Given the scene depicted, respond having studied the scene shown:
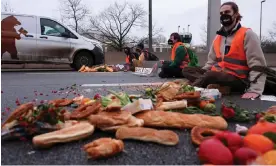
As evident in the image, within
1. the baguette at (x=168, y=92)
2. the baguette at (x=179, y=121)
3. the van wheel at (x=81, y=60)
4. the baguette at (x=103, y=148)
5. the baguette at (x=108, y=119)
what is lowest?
the baguette at (x=103, y=148)

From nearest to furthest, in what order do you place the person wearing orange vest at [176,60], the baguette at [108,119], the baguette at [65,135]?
the baguette at [65,135] < the baguette at [108,119] < the person wearing orange vest at [176,60]

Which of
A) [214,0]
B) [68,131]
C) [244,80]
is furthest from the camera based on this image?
[214,0]

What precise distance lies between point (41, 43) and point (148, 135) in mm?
8372

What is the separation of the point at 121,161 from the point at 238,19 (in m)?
2.83

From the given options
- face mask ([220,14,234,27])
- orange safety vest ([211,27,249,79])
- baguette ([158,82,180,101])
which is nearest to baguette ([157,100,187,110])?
baguette ([158,82,180,101])

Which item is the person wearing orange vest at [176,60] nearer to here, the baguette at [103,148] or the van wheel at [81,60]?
the van wheel at [81,60]

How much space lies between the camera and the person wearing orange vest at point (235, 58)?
3.48 meters

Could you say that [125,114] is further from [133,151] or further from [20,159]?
[20,159]

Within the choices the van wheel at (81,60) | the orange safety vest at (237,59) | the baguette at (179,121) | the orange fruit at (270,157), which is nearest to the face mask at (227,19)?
the orange safety vest at (237,59)

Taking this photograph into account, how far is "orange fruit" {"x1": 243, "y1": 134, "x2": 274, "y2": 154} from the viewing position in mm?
1358

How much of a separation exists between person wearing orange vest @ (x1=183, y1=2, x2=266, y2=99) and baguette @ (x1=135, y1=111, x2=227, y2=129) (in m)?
1.66

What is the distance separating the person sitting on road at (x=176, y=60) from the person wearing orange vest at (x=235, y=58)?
2635mm

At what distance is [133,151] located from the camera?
1.58 meters

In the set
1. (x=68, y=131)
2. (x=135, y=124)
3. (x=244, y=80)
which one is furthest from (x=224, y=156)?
(x=244, y=80)
